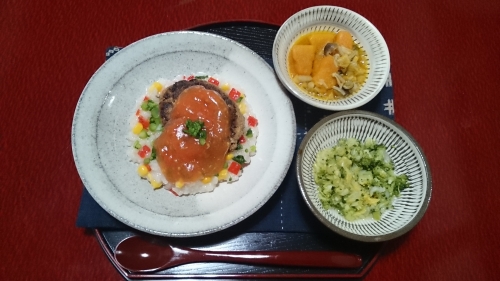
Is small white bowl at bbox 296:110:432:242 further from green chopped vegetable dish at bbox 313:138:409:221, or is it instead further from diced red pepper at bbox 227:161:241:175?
diced red pepper at bbox 227:161:241:175

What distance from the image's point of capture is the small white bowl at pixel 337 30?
245 cm

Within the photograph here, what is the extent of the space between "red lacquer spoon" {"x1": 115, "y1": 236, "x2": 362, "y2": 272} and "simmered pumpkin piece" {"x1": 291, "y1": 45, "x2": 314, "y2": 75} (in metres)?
1.22

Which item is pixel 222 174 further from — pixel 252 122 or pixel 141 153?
pixel 141 153

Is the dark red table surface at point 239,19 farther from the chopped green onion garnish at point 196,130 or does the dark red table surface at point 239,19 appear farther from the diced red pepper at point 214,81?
the chopped green onion garnish at point 196,130

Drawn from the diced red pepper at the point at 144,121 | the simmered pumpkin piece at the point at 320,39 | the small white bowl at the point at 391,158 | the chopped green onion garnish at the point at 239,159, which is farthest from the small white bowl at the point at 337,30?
the diced red pepper at the point at 144,121

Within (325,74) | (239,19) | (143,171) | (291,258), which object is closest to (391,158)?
(325,74)

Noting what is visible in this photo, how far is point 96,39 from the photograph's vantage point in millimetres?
2943

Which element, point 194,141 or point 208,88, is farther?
point 208,88

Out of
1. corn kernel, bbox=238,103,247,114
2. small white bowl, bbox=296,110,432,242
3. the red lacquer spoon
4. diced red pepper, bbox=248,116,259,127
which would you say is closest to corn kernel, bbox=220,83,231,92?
corn kernel, bbox=238,103,247,114

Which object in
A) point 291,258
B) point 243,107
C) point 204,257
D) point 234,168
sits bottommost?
point 291,258

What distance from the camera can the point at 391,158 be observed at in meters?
2.40

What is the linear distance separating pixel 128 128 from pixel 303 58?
4.24 feet

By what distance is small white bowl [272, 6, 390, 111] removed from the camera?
245cm

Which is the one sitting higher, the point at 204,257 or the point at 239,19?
the point at 239,19
